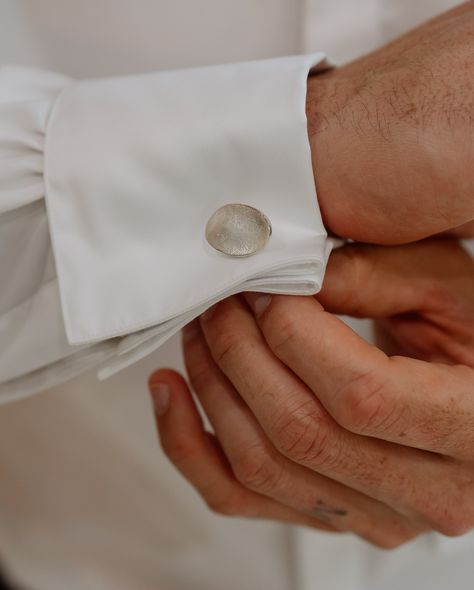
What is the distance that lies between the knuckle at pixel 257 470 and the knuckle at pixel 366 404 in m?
0.11

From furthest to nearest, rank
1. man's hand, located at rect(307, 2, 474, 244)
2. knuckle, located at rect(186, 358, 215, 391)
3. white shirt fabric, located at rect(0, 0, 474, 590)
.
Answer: white shirt fabric, located at rect(0, 0, 474, 590) < knuckle, located at rect(186, 358, 215, 391) < man's hand, located at rect(307, 2, 474, 244)

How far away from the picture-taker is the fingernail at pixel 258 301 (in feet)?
1.68

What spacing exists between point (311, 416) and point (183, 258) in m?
0.16

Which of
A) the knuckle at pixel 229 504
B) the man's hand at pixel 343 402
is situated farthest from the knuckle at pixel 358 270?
the knuckle at pixel 229 504

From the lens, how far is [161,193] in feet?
1.64

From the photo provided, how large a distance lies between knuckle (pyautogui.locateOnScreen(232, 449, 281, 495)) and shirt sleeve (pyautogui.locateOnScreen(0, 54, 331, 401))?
15 cm

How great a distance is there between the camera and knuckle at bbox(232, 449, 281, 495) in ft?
1.85

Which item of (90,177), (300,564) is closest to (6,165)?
(90,177)

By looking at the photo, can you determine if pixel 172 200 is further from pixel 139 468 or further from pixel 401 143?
pixel 139 468

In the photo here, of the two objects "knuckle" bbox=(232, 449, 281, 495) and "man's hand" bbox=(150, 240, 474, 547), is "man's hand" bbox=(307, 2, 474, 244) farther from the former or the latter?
"knuckle" bbox=(232, 449, 281, 495)

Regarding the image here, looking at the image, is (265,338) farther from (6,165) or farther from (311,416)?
(6,165)

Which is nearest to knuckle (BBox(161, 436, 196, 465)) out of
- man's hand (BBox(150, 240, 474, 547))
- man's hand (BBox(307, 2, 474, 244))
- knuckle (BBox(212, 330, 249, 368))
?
man's hand (BBox(150, 240, 474, 547))

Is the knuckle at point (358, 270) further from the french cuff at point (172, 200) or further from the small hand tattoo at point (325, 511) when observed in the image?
the small hand tattoo at point (325, 511)

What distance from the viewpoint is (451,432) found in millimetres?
506
